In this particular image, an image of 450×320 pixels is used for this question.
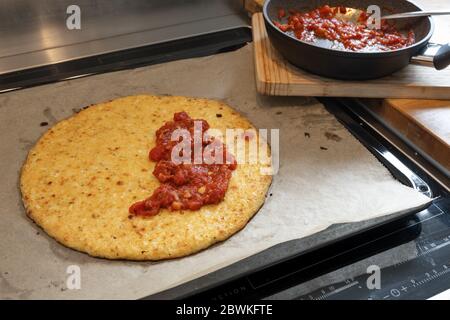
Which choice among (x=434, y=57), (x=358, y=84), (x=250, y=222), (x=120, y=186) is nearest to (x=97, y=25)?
(x=120, y=186)

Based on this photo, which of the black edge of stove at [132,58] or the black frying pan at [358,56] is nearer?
the black frying pan at [358,56]

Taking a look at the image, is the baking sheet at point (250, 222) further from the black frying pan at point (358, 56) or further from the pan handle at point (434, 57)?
the pan handle at point (434, 57)

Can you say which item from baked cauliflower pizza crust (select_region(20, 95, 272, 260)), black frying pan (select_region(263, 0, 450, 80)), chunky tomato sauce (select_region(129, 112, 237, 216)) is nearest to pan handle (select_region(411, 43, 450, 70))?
black frying pan (select_region(263, 0, 450, 80))

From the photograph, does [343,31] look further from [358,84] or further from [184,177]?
[184,177]

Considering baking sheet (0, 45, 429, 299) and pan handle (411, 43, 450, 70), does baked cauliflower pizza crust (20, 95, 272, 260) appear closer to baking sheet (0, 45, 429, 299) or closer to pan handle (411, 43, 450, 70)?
baking sheet (0, 45, 429, 299)

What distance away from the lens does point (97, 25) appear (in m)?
2.12

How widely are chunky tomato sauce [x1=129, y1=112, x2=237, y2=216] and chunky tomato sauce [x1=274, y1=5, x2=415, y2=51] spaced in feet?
1.87

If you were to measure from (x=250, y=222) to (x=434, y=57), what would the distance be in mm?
823

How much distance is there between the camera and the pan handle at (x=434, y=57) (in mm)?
1479

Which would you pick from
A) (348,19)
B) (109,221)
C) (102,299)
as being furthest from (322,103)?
(102,299)

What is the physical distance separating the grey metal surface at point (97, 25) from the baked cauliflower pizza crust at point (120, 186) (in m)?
0.48

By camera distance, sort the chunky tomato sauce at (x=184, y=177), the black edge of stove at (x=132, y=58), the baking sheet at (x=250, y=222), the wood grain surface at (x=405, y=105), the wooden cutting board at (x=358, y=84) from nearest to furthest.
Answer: the baking sheet at (x=250, y=222) < the chunky tomato sauce at (x=184, y=177) < the wood grain surface at (x=405, y=105) < the wooden cutting board at (x=358, y=84) < the black edge of stove at (x=132, y=58)

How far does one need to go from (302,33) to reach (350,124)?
39 centimetres

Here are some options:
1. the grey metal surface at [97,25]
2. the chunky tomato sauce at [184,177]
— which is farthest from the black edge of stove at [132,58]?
the chunky tomato sauce at [184,177]
